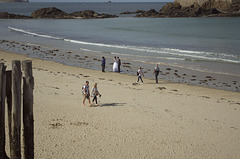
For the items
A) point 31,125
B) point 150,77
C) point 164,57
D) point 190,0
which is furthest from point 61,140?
point 190,0

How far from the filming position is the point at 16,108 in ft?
20.0

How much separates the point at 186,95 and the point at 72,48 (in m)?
21.5

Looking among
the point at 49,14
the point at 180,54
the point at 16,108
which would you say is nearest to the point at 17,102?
the point at 16,108

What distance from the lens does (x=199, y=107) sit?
14.6 meters

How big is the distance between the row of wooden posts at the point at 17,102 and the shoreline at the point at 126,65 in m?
16.1

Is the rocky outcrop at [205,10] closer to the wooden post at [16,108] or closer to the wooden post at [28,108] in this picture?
the wooden post at [28,108]

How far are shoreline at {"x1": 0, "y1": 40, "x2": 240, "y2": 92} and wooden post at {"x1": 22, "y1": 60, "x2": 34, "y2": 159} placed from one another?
1601 centimetres

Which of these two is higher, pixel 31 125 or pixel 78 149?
pixel 31 125

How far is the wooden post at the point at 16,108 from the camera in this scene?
19.5 feet

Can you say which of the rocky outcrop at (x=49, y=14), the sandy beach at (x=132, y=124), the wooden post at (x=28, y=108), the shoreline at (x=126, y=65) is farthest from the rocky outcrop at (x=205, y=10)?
the wooden post at (x=28, y=108)

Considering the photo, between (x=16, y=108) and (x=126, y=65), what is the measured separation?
68.6 ft

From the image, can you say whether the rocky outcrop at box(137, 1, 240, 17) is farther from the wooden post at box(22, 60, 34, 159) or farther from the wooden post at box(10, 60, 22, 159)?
the wooden post at box(10, 60, 22, 159)

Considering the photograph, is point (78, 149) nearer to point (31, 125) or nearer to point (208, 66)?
point (31, 125)

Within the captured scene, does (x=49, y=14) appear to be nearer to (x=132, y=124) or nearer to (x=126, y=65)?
(x=126, y=65)
